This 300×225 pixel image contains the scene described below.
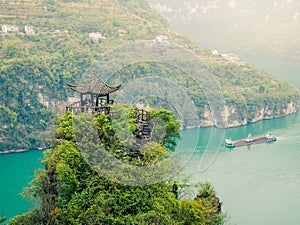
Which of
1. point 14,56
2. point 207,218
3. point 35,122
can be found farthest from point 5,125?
point 207,218

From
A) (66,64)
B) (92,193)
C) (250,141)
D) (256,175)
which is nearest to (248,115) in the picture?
(250,141)

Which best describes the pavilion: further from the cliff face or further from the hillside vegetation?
the cliff face

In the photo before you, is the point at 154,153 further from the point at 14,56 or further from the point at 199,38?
the point at 199,38

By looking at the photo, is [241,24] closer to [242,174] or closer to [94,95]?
[242,174]

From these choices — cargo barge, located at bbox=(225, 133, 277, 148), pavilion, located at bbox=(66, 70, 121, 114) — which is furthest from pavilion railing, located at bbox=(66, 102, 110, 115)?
cargo barge, located at bbox=(225, 133, 277, 148)

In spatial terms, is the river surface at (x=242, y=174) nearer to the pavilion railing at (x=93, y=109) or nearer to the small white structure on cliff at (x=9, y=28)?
the pavilion railing at (x=93, y=109)

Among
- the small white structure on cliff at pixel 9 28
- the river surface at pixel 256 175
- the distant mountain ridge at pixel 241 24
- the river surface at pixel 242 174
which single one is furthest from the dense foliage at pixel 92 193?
the distant mountain ridge at pixel 241 24

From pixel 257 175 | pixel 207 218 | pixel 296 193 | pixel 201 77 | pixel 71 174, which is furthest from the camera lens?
pixel 201 77
